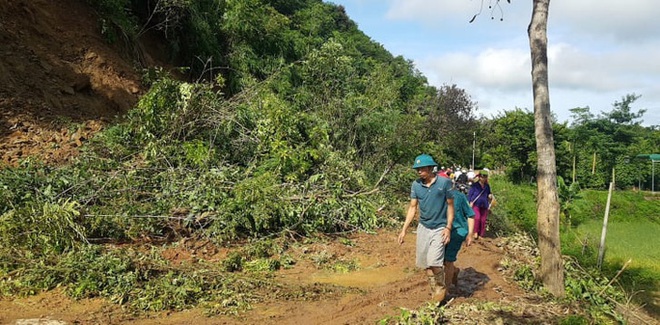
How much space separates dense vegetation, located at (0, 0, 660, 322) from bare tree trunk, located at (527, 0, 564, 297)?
3070 millimetres

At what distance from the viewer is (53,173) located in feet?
21.6

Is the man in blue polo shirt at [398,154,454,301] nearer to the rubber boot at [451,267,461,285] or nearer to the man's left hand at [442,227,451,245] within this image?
the man's left hand at [442,227,451,245]

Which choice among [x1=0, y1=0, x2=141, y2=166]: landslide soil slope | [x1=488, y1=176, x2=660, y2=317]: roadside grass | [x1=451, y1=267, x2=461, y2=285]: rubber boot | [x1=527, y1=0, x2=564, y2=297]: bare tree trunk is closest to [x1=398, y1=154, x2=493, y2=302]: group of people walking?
[x1=451, y1=267, x2=461, y2=285]: rubber boot

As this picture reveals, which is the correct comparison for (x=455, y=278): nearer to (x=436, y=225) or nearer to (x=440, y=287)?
(x=440, y=287)

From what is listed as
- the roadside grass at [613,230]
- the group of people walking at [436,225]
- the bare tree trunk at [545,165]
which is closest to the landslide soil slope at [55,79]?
the group of people walking at [436,225]

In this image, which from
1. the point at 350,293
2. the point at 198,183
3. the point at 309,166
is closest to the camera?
the point at 350,293

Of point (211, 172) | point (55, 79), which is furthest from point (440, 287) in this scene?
point (55, 79)

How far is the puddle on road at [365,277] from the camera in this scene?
5956 millimetres

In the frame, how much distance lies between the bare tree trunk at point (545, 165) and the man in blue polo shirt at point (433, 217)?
3.98 ft

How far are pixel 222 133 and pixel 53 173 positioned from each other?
3.00 m

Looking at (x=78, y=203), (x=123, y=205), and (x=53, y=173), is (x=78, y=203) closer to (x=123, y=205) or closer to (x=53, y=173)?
(x=123, y=205)

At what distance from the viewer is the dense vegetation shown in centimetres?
507

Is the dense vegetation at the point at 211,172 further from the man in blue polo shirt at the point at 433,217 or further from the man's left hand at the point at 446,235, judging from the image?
the man's left hand at the point at 446,235

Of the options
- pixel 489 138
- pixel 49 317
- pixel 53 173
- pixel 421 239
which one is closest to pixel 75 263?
pixel 49 317
